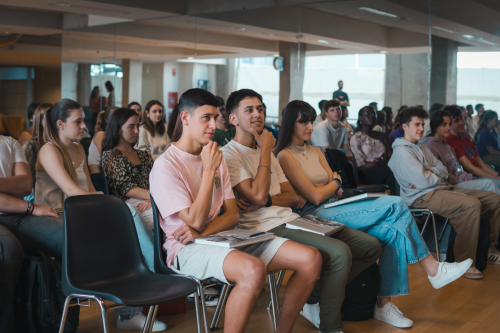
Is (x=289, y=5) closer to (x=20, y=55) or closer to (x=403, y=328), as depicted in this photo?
(x=403, y=328)

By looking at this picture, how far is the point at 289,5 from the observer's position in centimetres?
675

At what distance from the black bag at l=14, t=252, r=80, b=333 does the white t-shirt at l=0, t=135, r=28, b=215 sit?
64 centimetres

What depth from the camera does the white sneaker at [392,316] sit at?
2.87 m

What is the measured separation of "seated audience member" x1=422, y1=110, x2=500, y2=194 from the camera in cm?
457

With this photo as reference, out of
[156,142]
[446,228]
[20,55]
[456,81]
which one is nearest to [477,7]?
[456,81]

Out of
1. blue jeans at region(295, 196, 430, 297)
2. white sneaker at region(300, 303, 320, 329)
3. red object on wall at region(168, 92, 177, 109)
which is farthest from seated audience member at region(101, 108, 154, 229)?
red object on wall at region(168, 92, 177, 109)

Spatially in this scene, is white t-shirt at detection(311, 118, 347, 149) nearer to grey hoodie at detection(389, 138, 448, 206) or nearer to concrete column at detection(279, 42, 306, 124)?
concrete column at detection(279, 42, 306, 124)

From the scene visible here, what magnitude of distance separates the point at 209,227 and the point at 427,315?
1668 mm

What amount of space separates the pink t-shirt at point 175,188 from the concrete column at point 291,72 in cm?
463

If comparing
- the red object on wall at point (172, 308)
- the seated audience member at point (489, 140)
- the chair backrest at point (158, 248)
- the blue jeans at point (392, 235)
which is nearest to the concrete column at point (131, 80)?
the seated audience member at point (489, 140)

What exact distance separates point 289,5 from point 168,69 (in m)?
2.61

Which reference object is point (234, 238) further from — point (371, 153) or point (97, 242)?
point (371, 153)

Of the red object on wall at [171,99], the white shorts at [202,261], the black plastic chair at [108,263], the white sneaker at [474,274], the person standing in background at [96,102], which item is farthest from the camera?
the person standing in background at [96,102]

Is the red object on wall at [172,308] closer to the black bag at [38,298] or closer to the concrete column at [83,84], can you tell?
the black bag at [38,298]
